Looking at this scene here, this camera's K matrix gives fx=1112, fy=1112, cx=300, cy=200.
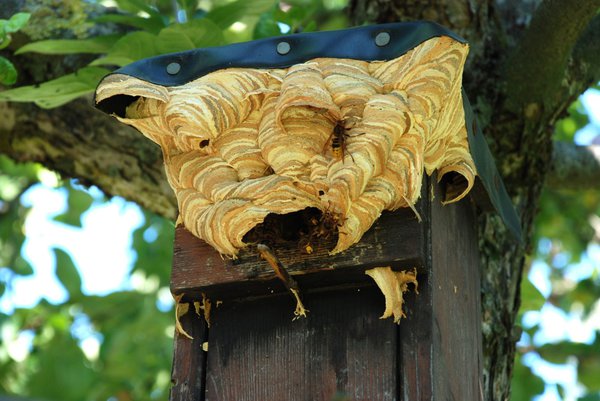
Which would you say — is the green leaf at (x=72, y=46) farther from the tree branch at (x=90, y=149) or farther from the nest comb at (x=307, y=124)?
the nest comb at (x=307, y=124)

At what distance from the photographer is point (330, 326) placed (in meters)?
1.98

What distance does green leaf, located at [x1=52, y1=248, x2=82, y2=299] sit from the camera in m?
4.36

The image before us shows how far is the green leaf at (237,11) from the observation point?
2766 mm

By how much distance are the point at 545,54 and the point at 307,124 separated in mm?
901

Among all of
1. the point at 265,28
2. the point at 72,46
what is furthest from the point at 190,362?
the point at 265,28

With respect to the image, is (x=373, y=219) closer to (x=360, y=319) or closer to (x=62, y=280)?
(x=360, y=319)

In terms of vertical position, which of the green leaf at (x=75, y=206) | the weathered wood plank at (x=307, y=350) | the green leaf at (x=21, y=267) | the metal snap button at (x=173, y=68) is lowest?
the weathered wood plank at (x=307, y=350)

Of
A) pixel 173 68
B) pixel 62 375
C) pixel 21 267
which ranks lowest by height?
pixel 173 68

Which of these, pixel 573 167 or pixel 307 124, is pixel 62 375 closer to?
pixel 573 167

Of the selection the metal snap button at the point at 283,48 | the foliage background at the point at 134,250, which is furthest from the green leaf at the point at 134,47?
the metal snap button at the point at 283,48

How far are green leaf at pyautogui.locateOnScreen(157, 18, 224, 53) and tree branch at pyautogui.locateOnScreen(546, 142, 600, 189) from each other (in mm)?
1231

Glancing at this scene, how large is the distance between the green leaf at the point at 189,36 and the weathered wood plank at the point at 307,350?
0.75 m

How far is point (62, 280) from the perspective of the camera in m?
4.36

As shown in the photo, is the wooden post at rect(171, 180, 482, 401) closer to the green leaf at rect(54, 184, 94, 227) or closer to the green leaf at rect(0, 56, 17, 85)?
the green leaf at rect(0, 56, 17, 85)
